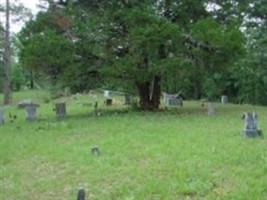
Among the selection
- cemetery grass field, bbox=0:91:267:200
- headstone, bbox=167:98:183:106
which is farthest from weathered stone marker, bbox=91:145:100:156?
headstone, bbox=167:98:183:106

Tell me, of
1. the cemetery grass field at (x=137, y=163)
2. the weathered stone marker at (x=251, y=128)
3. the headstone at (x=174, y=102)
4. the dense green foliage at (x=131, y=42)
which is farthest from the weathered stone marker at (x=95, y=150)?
the headstone at (x=174, y=102)

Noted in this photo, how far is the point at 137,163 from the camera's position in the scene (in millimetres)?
8836

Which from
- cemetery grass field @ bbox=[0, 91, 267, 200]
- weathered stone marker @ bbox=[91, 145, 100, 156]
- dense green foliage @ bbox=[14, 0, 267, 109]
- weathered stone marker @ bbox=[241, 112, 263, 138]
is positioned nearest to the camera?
cemetery grass field @ bbox=[0, 91, 267, 200]

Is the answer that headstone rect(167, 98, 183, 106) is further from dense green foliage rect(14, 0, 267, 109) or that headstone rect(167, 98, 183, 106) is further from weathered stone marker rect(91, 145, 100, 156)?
weathered stone marker rect(91, 145, 100, 156)

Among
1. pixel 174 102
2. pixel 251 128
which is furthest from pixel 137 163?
pixel 174 102

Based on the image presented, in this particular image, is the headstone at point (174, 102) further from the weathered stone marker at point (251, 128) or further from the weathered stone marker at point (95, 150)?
the weathered stone marker at point (95, 150)

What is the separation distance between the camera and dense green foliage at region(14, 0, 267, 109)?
17.6 m

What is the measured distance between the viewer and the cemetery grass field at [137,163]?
22.9 ft

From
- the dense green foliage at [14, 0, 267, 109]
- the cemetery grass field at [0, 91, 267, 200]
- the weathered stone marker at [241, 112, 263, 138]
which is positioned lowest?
the cemetery grass field at [0, 91, 267, 200]

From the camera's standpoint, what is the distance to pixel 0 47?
36.5 meters

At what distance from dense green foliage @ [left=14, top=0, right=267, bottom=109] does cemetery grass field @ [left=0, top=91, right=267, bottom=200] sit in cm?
396

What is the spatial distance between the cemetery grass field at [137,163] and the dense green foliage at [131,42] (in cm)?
396

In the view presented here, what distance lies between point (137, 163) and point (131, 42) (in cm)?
959

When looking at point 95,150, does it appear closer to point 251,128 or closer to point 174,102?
point 251,128
